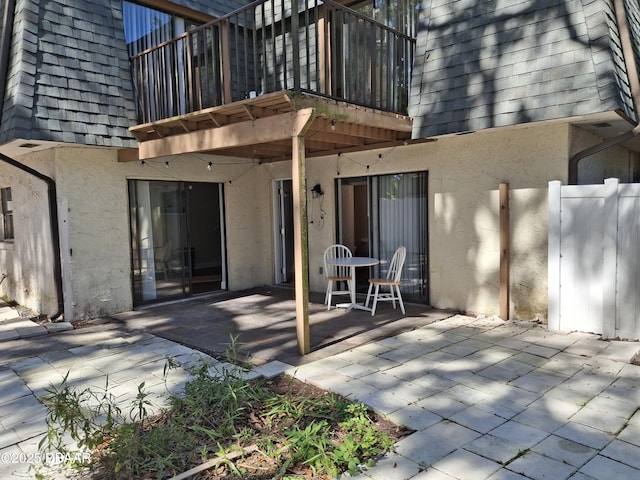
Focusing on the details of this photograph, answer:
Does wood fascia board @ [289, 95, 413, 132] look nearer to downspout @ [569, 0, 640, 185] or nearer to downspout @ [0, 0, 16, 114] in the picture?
downspout @ [569, 0, 640, 185]

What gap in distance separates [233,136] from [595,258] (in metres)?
4.18

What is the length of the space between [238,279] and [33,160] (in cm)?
373

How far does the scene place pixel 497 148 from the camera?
5.59 m

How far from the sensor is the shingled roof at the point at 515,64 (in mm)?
4465

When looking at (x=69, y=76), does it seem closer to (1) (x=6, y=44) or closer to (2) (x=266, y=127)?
(1) (x=6, y=44)

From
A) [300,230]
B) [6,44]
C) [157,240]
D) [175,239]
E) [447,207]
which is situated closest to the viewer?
[300,230]

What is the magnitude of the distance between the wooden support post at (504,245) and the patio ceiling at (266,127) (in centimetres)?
147

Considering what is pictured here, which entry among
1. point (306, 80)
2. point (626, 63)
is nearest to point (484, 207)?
point (626, 63)

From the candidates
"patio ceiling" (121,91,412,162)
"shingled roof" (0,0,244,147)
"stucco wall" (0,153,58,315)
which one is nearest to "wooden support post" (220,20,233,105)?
"patio ceiling" (121,91,412,162)

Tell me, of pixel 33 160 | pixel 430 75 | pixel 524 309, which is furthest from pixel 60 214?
pixel 524 309

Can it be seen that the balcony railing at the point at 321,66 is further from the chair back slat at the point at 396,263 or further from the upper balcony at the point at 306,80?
the chair back slat at the point at 396,263

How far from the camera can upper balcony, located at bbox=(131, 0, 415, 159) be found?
14.8 feet

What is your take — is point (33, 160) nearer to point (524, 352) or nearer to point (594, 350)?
point (524, 352)

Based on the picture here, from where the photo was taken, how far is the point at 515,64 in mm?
4980
